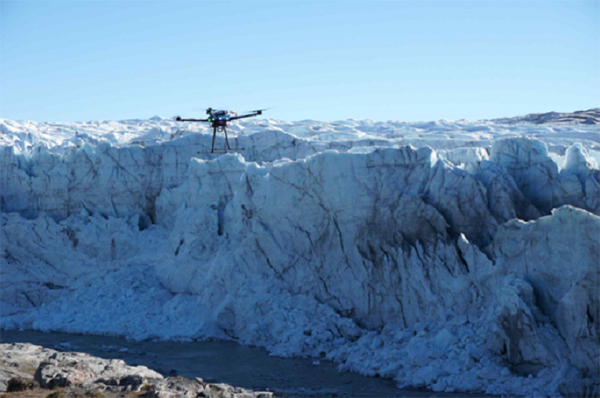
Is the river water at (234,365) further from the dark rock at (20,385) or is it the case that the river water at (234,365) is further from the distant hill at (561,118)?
the distant hill at (561,118)

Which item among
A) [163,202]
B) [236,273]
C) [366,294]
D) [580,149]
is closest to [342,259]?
[366,294]

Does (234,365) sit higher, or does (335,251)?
(335,251)

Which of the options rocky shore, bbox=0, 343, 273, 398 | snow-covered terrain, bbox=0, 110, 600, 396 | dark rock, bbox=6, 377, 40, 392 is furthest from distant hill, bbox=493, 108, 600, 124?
dark rock, bbox=6, 377, 40, 392

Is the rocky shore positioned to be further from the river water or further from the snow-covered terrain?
the snow-covered terrain

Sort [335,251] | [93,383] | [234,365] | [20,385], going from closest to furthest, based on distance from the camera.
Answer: [20,385] < [93,383] < [234,365] < [335,251]

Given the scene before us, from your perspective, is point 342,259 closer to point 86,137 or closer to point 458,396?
point 458,396

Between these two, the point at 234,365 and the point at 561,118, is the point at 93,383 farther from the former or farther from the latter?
the point at 561,118

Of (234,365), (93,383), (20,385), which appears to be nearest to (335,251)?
(234,365)
